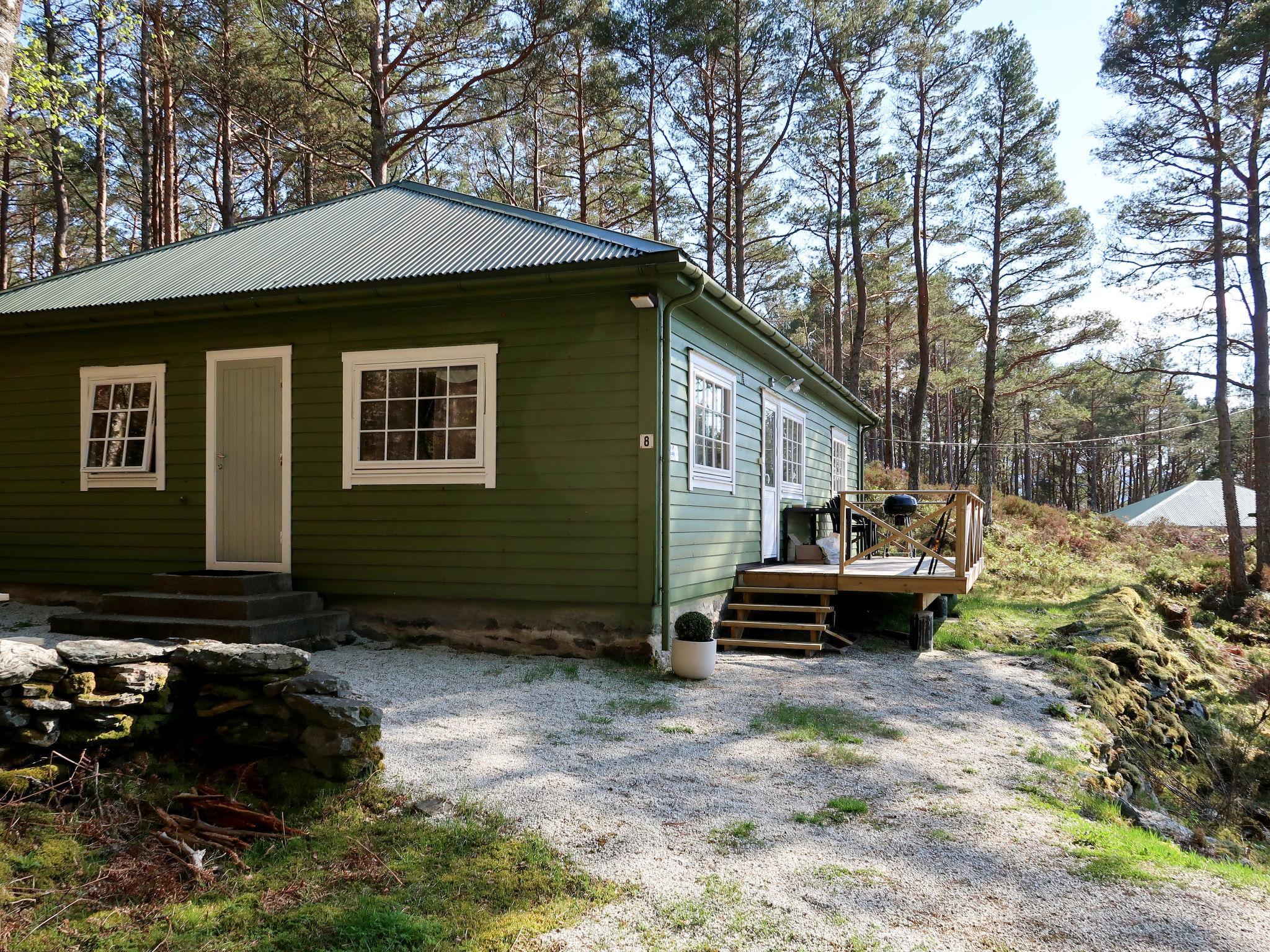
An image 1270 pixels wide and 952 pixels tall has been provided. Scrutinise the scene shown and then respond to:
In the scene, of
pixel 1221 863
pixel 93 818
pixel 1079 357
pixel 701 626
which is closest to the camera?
pixel 93 818

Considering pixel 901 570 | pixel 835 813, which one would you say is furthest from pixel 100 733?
pixel 901 570

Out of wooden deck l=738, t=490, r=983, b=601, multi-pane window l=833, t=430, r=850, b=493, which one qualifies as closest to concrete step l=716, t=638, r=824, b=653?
wooden deck l=738, t=490, r=983, b=601

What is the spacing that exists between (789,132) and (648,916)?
18.0m

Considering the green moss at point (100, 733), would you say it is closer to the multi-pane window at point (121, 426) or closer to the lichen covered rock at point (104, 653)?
the lichen covered rock at point (104, 653)

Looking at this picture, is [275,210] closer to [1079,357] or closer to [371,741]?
[371,741]

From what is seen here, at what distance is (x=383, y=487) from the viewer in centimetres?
693

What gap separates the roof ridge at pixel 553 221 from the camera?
6.53 m

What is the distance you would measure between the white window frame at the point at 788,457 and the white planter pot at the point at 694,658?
447 cm

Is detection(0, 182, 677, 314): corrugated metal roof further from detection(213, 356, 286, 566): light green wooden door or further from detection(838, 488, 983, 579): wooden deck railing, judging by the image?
detection(838, 488, 983, 579): wooden deck railing

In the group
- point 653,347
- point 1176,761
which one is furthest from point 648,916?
point 1176,761

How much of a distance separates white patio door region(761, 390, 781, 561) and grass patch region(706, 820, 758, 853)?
6117 millimetres

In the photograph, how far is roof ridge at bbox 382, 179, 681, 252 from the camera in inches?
257

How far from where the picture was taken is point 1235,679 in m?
9.63

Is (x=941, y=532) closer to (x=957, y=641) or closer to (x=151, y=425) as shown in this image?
(x=957, y=641)
